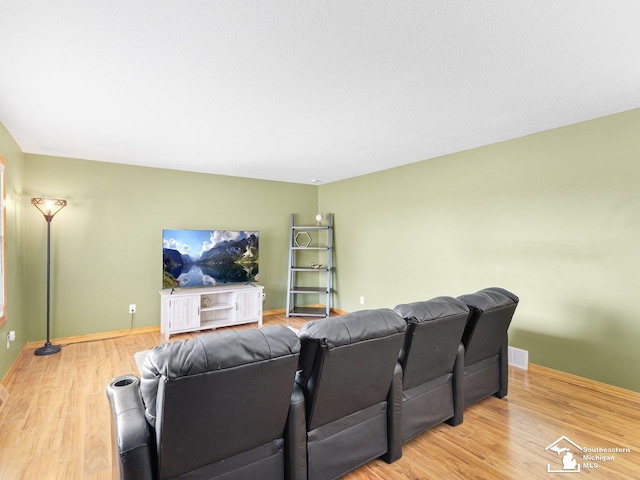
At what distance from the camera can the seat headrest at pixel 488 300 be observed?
89.4 inches

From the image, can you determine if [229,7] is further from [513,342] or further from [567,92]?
[513,342]

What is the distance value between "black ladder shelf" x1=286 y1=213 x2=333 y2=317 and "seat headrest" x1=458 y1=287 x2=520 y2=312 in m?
3.32

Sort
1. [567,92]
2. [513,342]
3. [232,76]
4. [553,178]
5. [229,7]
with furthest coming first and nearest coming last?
[513,342]
[553,178]
[567,92]
[232,76]
[229,7]

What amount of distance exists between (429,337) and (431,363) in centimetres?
22

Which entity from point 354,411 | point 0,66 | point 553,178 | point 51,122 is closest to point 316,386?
point 354,411

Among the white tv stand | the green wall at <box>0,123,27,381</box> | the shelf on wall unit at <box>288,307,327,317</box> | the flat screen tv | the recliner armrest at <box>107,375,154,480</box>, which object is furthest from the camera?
the shelf on wall unit at <box>288,307,327,317</box>

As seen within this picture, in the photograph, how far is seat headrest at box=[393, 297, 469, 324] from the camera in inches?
75.0

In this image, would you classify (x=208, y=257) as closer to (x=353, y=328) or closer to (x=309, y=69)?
(x=309, y=69)

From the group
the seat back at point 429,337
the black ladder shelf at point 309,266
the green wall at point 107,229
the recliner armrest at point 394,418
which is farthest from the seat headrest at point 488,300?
the green wall at point 107,229

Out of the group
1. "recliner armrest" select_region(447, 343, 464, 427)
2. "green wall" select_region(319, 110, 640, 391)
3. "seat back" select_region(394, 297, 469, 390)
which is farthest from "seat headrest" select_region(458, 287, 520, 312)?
"green wall" select_region(319, 110, 640, 391)

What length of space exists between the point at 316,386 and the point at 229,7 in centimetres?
181

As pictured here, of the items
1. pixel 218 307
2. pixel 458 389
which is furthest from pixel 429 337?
pixel 218 307

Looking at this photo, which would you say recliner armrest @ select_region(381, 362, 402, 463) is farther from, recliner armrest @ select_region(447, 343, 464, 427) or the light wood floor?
recliner armrest @ select_region(447, 343, 464, 427)

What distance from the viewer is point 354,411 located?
5.81ft
